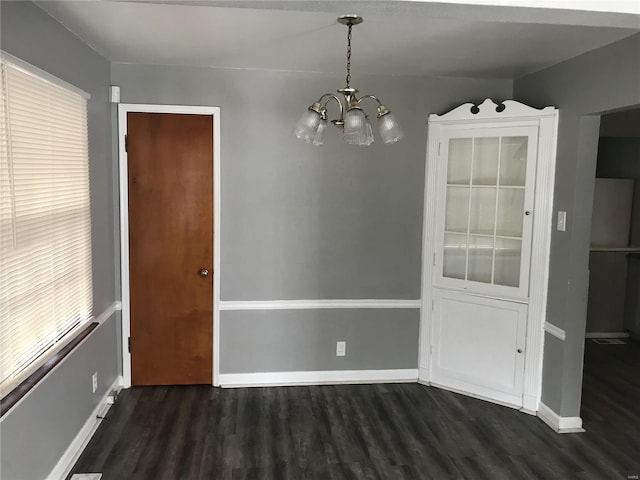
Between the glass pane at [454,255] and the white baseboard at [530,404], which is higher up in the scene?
the glass pane at [454,255]

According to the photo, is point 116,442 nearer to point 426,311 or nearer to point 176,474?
point 176,474

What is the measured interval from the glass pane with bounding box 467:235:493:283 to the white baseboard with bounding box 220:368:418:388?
0.97 meters

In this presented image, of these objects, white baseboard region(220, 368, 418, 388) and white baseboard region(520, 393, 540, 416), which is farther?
white baseboard region(220, 368, 418, 388)

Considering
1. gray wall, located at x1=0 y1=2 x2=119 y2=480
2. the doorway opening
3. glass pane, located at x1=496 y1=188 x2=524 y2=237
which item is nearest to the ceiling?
gray wall, located at x1=0 y1=2 x2=119 y2=480

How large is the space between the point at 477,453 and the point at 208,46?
3003 millimetres

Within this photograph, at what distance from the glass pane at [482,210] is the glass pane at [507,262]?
14 centimetres

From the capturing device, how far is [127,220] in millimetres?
3809

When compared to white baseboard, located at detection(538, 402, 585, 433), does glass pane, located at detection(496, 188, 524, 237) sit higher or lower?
higher

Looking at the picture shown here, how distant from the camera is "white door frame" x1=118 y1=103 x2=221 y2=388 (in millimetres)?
3730

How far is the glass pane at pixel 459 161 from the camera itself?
3.83m

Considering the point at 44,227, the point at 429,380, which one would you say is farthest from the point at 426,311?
the point at 44,227

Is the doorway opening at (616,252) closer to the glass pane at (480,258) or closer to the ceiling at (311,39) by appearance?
the glass pane at (480,258)

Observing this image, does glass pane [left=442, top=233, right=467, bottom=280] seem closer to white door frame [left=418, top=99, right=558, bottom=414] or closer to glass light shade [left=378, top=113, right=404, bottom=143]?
white door frame [left=418, top=99, right=558, bottom=414]

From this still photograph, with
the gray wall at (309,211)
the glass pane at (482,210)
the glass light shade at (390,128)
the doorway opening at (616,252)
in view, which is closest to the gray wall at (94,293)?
the gray wall at (309,211)
